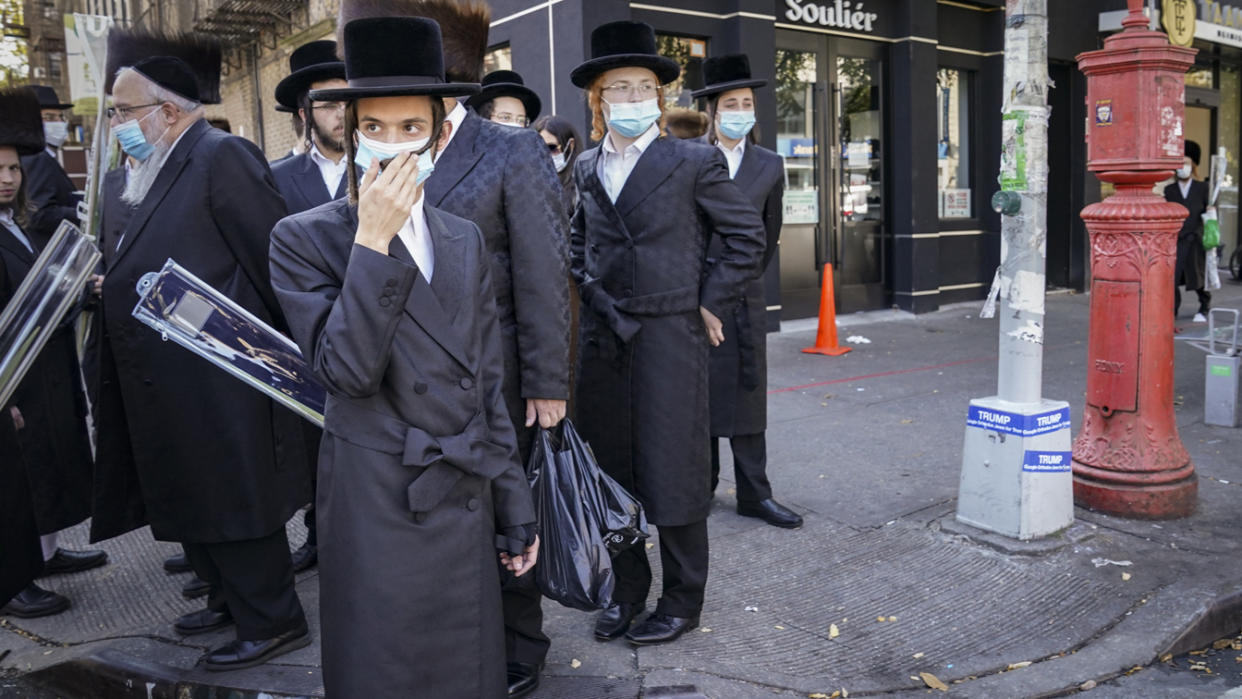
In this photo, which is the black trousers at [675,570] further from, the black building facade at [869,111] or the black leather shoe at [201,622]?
the black building facade at [869,111]

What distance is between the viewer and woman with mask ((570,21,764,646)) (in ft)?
12.2

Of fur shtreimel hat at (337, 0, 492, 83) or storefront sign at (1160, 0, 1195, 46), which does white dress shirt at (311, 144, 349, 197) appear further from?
storefront sign at (1160, 0, 1195, 46)

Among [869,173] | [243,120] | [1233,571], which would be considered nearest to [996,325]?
[869,173]

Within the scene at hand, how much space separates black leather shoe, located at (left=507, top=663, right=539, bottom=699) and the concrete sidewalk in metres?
0.08

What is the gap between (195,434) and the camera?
3.53 m

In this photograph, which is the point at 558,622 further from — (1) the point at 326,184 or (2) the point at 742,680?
(1) the point at 326,184

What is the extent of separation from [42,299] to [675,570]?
2.60 metres

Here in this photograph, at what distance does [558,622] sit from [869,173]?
946 centimetres

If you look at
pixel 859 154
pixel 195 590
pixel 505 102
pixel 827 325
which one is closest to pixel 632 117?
Result: pixel 505 102

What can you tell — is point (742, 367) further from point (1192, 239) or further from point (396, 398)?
point (1192, 239)

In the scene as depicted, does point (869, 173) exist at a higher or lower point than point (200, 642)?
higher

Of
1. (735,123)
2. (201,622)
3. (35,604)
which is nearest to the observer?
(201,622)

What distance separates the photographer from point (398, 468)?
2.25 meters

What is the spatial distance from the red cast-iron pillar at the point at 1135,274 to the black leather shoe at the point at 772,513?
1498mm
